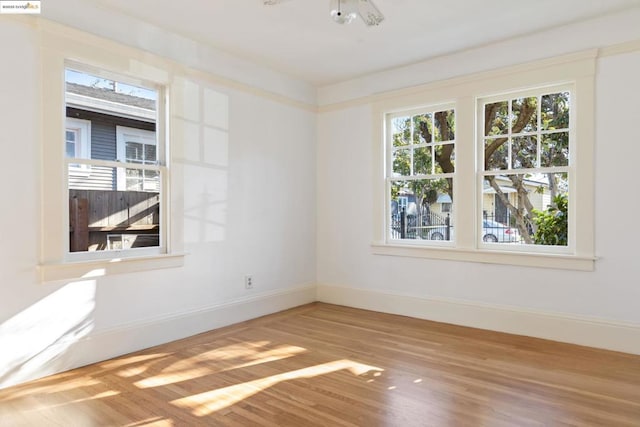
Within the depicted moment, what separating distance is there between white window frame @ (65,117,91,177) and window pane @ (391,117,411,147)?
3.05 m

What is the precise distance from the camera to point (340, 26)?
355cm

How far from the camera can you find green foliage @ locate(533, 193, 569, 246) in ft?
12.0

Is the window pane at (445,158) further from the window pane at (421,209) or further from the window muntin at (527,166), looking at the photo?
the window muntin at (527,166)

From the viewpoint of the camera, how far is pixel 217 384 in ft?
8.90

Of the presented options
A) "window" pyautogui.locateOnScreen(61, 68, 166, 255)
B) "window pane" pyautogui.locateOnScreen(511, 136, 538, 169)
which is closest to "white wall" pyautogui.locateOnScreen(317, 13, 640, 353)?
"window pane" pyautogui.locateOnScreen(511, 136, 538, 169)

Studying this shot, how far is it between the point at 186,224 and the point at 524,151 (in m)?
3.20

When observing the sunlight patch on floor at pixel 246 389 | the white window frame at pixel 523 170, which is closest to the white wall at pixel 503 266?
the white window frame at pixel 523 170

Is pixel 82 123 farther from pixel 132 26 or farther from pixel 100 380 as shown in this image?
pixel 100 380

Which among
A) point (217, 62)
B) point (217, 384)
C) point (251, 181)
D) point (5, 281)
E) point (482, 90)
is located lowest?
point (217, 384)

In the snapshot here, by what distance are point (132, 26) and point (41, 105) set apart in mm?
1004

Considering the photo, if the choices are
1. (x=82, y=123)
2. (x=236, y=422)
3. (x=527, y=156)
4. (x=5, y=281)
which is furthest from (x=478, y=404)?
(x=82, y=123)

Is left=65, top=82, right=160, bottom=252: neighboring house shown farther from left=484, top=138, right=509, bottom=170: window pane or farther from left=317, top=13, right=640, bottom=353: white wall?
left=484, top=138, right=509, bottom=170: window pane

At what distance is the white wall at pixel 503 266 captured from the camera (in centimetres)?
330

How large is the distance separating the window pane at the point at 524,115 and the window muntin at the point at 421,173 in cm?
58
